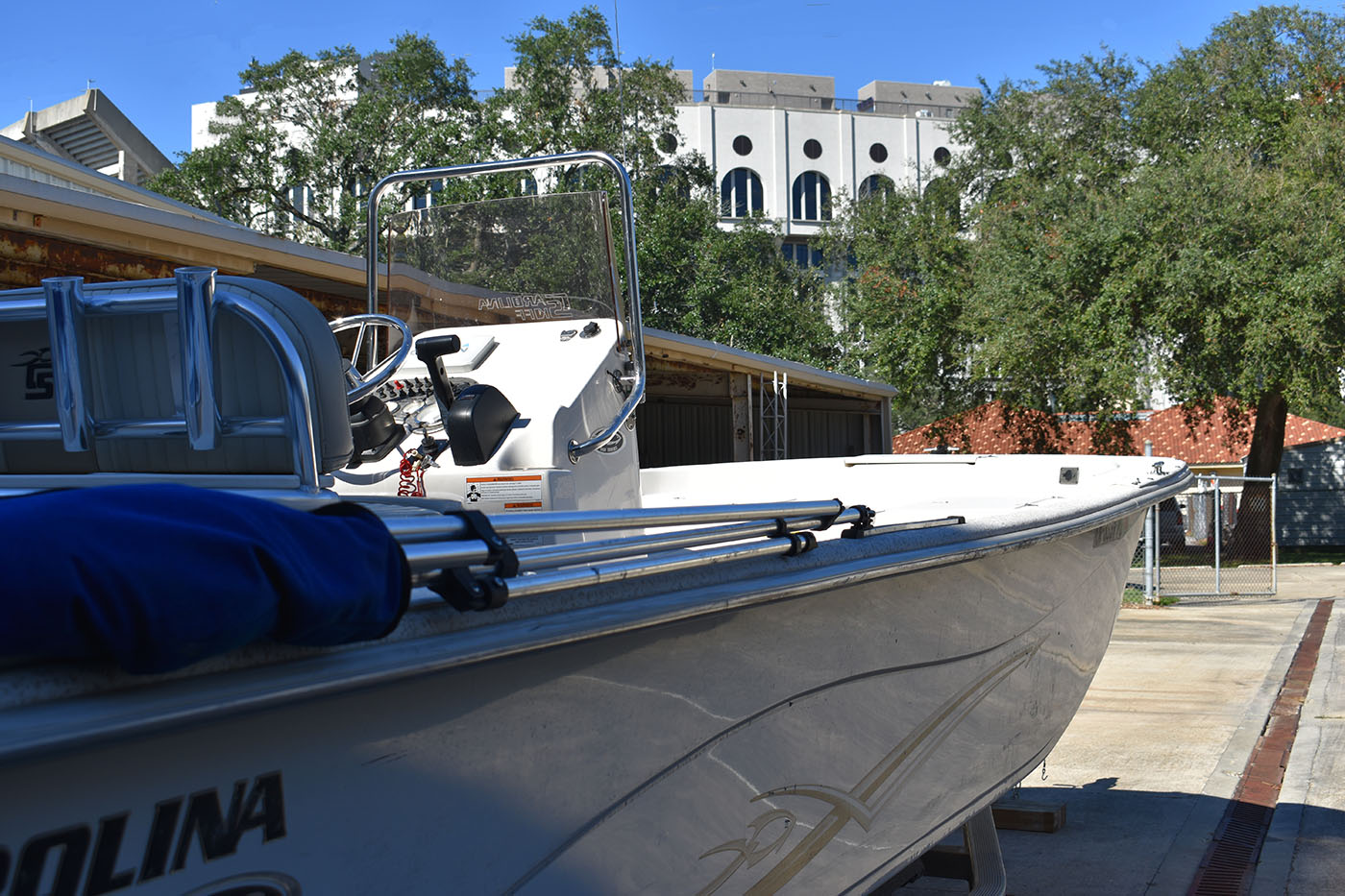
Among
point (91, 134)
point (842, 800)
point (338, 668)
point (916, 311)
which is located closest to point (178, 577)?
point (338, 668)

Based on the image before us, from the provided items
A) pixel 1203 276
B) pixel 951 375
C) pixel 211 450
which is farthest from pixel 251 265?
pixel 951 375

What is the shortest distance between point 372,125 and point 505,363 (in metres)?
24.9

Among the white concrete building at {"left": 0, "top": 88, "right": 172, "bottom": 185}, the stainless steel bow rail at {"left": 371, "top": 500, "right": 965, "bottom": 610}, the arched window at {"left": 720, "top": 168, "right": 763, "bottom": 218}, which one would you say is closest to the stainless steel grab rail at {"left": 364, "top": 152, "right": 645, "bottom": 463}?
the stainless steel bow rail at {"left": 371, "top": 500, "right": 965, "bottom": 610}

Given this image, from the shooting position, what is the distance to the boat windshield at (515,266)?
4.02 metres

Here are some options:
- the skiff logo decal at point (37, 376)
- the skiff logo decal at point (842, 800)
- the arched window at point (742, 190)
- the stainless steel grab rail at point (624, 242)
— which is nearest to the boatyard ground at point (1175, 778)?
the skiff logo decal at point (842, 800)

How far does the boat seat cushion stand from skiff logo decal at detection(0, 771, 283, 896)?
3.59 ft

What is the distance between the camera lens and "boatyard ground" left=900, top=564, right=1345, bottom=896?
12.3 ft

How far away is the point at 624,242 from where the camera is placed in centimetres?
376

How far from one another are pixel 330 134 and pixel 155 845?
2767cm

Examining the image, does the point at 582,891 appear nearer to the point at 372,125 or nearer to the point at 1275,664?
the point at 1275,664

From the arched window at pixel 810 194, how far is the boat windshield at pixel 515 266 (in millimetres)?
47306

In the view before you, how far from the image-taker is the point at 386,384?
349 centimetres

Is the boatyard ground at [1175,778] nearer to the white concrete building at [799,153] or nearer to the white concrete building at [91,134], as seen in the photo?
the white concrete building at [91,134]

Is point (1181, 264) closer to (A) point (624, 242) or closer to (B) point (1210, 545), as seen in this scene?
(B) point (1210, 545)
